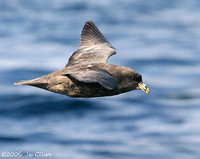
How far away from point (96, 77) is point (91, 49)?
8.86ft

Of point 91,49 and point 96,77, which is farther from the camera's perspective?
point 91,49

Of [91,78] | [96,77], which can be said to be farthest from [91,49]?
[91,78]

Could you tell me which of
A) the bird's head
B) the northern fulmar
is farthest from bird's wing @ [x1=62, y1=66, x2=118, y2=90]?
the bird's head

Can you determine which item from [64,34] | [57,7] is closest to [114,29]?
[64,34]

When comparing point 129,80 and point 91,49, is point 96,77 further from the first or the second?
point 91,49

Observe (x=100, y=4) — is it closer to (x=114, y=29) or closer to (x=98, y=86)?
(x=114, y=29)

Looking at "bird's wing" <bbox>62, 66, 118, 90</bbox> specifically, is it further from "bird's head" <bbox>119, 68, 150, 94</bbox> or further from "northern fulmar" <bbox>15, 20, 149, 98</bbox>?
"bird's head" <bbox>119, 68, 150, 94</bbox>

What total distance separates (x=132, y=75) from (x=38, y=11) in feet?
68.4

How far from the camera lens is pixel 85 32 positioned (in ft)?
40.0

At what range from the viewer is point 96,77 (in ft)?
29.6

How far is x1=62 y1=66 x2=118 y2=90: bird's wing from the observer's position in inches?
345

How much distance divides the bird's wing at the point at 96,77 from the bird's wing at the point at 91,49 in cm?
125

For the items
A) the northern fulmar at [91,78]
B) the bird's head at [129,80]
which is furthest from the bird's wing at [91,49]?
the bird's head at [129,80]

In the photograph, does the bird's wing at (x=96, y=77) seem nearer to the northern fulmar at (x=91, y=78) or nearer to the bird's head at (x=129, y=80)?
the northern fulmar at (x=91, y=78)
